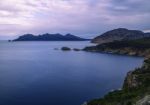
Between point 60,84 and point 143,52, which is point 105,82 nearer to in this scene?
point 60,84

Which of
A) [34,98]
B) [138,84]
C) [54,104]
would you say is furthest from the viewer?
[34,98]

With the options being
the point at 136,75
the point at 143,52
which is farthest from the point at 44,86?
the point at 143,52

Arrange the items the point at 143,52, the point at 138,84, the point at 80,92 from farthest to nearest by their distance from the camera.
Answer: the point at 143,52
the point at 80,92
the point at 138,84

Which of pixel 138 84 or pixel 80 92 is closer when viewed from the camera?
pixel 138 84

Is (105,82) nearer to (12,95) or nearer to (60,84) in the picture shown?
(60,84)

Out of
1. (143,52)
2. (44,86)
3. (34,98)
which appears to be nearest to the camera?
(34,98)

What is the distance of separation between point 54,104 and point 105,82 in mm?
29992

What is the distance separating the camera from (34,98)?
2542 inches

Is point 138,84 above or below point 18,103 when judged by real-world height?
above

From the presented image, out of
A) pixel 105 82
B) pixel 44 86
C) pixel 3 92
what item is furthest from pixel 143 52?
pixel 3 92

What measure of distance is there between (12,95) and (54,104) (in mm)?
12722

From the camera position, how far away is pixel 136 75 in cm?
5334

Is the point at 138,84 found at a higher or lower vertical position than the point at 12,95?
higher

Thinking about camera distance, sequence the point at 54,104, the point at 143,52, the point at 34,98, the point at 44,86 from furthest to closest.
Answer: the point at 143,52
the point at 44,86
the point at 34,98
the point at 54,104
